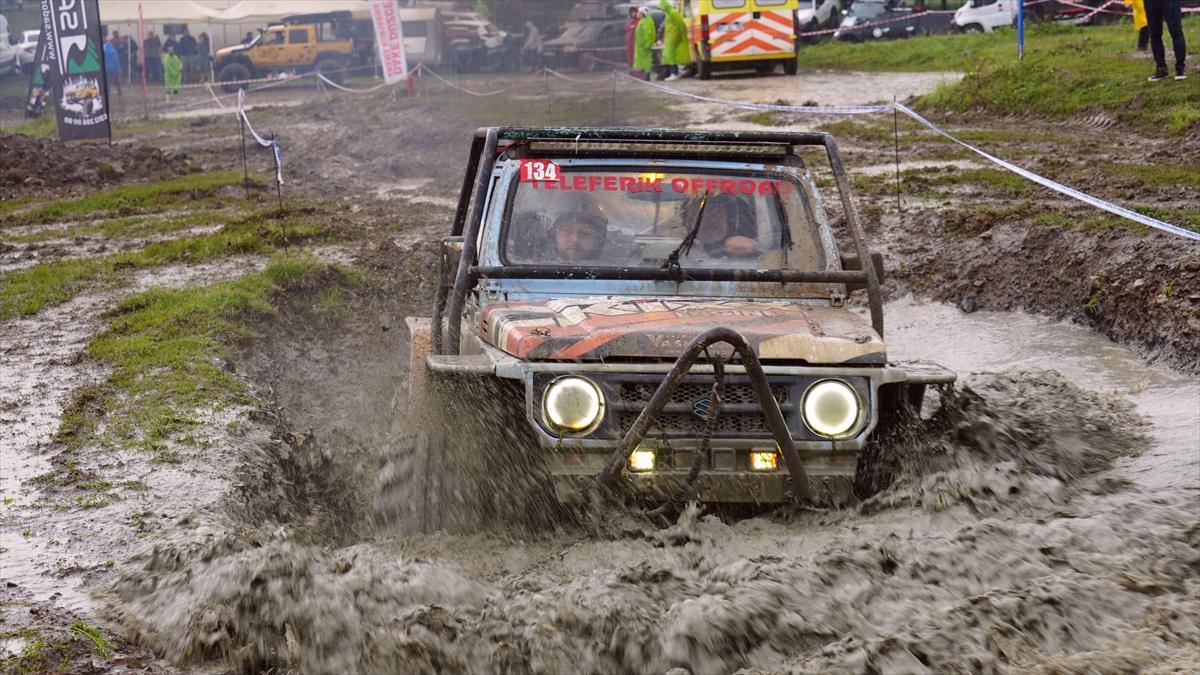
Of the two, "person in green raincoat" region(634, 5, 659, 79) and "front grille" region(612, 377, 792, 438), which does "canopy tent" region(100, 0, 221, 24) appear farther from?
"front grille" region(612, 377, 792, 438)

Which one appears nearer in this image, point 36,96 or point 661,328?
point 661,328

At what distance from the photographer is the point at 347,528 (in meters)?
5.34

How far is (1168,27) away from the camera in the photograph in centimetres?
1515

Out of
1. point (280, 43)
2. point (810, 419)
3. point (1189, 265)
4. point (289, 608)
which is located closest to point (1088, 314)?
point (1189, 265)

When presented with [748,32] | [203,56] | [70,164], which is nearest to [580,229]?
[70,164]

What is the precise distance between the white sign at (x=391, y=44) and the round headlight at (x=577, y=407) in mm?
24609

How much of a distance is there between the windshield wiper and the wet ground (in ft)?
3.86

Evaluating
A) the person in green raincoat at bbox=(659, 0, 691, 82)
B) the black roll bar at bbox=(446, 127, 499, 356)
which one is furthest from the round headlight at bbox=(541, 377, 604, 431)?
the person in green raincoat at bbox=(659, 0, 691, 82)

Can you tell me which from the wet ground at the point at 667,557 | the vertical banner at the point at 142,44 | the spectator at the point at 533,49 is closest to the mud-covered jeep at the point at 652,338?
the wet ground at the point at 667,557

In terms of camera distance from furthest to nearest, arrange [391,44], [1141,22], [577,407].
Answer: [391,44] → [1141,22] → [577,407]

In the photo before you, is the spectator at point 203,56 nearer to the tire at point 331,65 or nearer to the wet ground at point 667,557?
the tire at point 331,65

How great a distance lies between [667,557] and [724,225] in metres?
1.78

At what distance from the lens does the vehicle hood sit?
14.7ft

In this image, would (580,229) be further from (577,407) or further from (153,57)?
Answer: (153,57)
